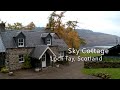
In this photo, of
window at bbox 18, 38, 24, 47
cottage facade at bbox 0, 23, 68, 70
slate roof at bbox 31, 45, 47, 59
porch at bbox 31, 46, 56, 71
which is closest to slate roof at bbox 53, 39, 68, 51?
cottage facade at bbox 0, 23, 68, 70

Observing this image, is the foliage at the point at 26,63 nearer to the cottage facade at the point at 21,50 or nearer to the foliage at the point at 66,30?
the cottage facade at the point at 21,50

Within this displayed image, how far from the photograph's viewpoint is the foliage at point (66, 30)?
35.3 m

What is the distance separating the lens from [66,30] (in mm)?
37750

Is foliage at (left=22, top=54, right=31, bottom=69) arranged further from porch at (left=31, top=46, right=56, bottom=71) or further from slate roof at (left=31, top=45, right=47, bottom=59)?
slate roof at (left=31, top=45, right=47, bottom=59)

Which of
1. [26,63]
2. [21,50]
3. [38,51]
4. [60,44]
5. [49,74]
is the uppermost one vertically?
[60,44]

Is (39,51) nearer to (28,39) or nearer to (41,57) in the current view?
(41,57)

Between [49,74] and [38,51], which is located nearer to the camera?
[49,74]

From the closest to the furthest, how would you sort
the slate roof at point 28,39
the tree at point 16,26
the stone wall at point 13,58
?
the stone wall at point 13,58, the slate roof at point 28,39, the tree at point 16,26

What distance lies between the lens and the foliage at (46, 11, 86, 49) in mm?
35344

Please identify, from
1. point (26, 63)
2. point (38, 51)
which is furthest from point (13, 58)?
point (38, 51)

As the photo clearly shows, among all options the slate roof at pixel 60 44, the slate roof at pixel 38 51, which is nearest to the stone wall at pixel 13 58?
the slate roof at pixel 38 51
